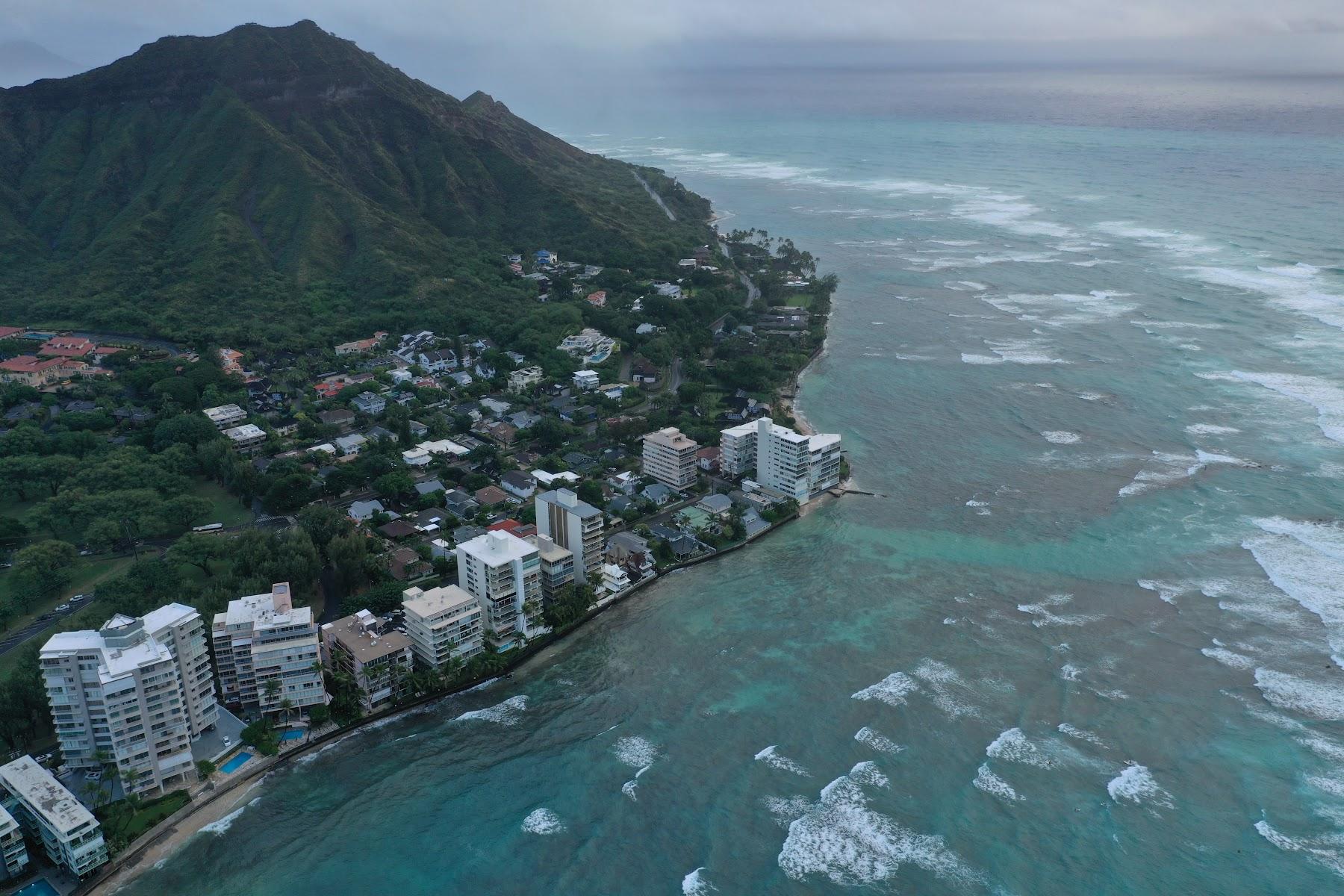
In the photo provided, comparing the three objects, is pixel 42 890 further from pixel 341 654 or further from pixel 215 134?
Answer: pixel 215 134

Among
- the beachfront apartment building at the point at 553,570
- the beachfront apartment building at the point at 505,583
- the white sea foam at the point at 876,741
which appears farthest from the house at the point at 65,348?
the white sea foam at the point at 876,741

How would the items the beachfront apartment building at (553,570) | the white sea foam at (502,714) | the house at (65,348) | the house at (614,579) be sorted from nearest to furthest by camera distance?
the white sea foam at (502,714), the beachfront apartment building at (553,570), the house at (614,579), the house at (65,348)

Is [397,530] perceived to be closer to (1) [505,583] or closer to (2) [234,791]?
(1) [505,583]

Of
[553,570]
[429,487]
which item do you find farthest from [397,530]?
[553,570]

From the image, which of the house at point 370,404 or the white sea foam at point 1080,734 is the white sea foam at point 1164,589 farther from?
the house at point 370,404

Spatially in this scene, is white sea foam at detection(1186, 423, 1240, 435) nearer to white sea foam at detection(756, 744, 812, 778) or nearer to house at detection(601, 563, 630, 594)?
house at detection(601, 563, 630, 594)

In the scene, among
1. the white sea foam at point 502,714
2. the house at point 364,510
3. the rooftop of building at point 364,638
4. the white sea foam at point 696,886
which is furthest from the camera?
the house at point 364,510

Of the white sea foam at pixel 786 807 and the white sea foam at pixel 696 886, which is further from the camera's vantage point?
the white sea foam at pixel 786 807
